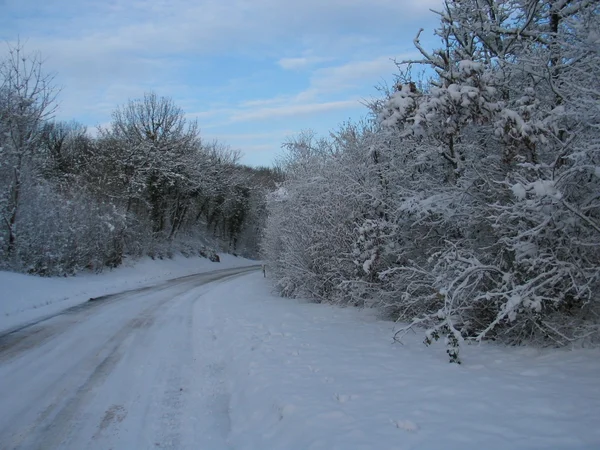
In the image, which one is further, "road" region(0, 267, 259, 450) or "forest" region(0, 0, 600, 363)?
"forest" region(0, 0, 600, 363)

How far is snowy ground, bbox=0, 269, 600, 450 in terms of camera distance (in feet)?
13.2

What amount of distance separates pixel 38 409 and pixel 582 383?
614 cm

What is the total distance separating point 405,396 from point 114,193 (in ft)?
90.7

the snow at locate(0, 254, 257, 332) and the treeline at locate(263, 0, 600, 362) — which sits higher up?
the treeline at locate(263, 0, 600, 362)

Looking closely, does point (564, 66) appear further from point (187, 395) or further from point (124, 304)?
point (124, 304)

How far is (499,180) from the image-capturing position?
7043 mm

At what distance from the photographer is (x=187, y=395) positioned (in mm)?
5617

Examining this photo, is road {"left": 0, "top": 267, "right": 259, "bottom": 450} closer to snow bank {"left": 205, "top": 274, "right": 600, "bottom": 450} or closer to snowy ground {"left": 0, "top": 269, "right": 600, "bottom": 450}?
snowy ground {"left": 0, "top": 269, "right": 600, "bottom": 450}

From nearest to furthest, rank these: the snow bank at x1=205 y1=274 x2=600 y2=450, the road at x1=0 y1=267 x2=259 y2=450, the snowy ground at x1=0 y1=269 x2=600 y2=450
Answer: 1. the snow bank at x1=205 y1=274 x2=600 y2=450
2. the snowy ground at x1=0 y1=269 x2=600 y2=450
3. the road at x1=0 y1=267 x2=259 y2=450

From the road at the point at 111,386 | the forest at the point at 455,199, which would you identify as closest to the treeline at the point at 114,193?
the forest at the point at 455,199

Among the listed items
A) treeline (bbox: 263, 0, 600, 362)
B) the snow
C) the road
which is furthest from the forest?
the road

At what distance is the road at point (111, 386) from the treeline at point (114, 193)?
947 centimetres

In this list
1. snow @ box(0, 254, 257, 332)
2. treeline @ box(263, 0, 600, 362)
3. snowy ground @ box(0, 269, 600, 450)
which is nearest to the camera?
snowy ground @ box(0, 269, 600, 450)

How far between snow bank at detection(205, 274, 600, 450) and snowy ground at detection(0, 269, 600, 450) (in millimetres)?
19
